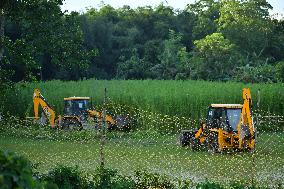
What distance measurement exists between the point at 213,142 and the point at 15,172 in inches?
548

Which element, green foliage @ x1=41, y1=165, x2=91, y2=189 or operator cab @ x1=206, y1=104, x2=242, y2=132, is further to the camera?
operator cab @ x1=206, y1=104, x2=242, y2=132

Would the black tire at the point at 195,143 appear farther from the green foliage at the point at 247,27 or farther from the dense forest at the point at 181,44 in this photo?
the green foliage at the point at 247,27

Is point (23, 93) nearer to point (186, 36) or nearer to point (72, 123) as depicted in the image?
point (72, 123)

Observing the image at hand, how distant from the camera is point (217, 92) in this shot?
27125 mm

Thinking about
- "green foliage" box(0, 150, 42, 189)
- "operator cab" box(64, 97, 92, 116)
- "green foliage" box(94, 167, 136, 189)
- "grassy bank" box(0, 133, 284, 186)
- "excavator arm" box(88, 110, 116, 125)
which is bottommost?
"grassy bank" box(0, 133, 284, 186)

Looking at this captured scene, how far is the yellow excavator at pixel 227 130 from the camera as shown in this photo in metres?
16.4

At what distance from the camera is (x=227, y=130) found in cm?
1711

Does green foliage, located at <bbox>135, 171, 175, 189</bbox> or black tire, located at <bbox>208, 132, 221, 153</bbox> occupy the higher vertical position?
green foliage, located at <bbox>135, 171, 175, 189</bbox>

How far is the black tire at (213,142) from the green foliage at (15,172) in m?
13.5

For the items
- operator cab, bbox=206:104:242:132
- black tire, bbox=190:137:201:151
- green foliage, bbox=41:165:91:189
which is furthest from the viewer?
black tire, bbox=190:137:201:151

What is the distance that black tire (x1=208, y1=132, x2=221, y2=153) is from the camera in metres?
16.8

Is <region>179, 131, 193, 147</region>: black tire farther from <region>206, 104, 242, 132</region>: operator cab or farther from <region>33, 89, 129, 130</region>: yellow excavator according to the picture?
<region>33, 89, 129, 130</region>: yellow excavator

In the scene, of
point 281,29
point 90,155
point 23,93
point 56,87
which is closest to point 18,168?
point 90,155

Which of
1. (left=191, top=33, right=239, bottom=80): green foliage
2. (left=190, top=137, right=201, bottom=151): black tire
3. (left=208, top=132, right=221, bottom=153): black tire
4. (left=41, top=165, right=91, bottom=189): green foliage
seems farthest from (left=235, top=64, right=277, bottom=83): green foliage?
(left=41, top=165, right=91, bottom=189): green foliage
